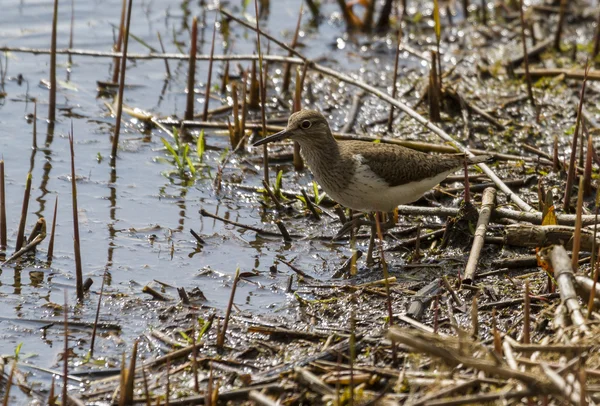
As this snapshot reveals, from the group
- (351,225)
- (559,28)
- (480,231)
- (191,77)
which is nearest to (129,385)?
(351,225)

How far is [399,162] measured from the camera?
7637mm

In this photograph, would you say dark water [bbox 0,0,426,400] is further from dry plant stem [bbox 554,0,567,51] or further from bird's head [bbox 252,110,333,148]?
dry plant stem [bbox 554,0,567,51]

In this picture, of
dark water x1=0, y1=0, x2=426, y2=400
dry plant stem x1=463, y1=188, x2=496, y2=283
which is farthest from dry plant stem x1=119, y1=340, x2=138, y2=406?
dry plant stem x1=463, y1=188, x2=496, y2=283

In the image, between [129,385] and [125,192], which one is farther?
[125,192]

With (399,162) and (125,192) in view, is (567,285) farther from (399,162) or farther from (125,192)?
(125,192)

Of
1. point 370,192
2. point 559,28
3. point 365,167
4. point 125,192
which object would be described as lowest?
point 125,192

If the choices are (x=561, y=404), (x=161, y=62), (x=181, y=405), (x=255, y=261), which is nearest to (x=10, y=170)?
(x=255, y=261)

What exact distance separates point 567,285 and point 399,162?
270cm

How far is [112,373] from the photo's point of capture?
17.9 feet

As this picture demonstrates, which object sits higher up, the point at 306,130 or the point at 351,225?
the point at 306,130

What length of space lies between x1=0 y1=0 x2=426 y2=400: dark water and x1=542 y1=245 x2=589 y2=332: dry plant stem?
2.12 m

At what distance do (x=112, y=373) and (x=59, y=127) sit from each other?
5.25 m

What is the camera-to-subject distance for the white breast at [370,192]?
24.1ft

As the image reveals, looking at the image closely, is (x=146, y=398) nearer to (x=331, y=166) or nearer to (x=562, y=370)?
(x=562, y=370)
